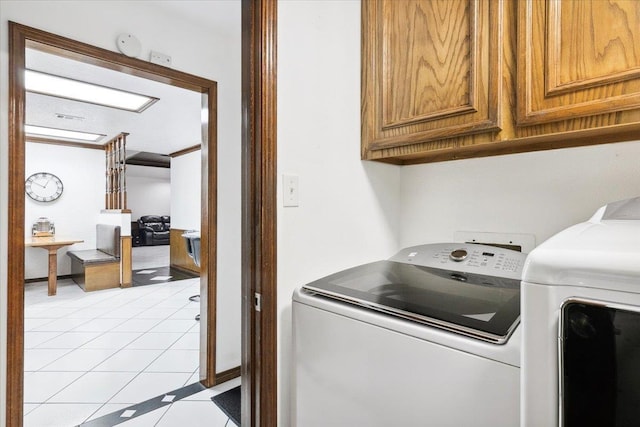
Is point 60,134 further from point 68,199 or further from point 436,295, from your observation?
point 436,295

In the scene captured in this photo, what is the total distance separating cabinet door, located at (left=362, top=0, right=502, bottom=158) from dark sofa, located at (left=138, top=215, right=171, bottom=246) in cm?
1098

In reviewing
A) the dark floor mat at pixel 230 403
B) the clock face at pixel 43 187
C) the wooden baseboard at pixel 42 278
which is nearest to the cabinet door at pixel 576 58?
the dark floor mat at pixel 230 403

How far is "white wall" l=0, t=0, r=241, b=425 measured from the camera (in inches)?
59.5

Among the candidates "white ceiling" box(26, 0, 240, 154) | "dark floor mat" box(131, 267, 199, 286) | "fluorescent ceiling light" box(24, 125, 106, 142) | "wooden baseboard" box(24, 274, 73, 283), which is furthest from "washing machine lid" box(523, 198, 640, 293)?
"wooden baseboard" box(24, 274, 73, 283)

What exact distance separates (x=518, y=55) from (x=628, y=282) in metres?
0.71

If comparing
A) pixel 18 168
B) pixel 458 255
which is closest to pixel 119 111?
pixel 18 168

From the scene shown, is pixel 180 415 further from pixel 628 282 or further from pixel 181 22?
pixel 181 22

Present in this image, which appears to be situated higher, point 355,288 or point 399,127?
point 399,127

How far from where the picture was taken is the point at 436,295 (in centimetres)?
90

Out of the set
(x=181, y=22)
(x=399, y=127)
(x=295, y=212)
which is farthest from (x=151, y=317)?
(x=399, y=127)

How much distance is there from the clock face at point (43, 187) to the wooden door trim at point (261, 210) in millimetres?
6461

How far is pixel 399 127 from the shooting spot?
115cm

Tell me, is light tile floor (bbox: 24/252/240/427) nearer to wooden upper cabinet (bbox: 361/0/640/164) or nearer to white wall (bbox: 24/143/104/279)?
white wall (bbox: 24/143/104/279)

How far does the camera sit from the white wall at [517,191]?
1.02 metres
